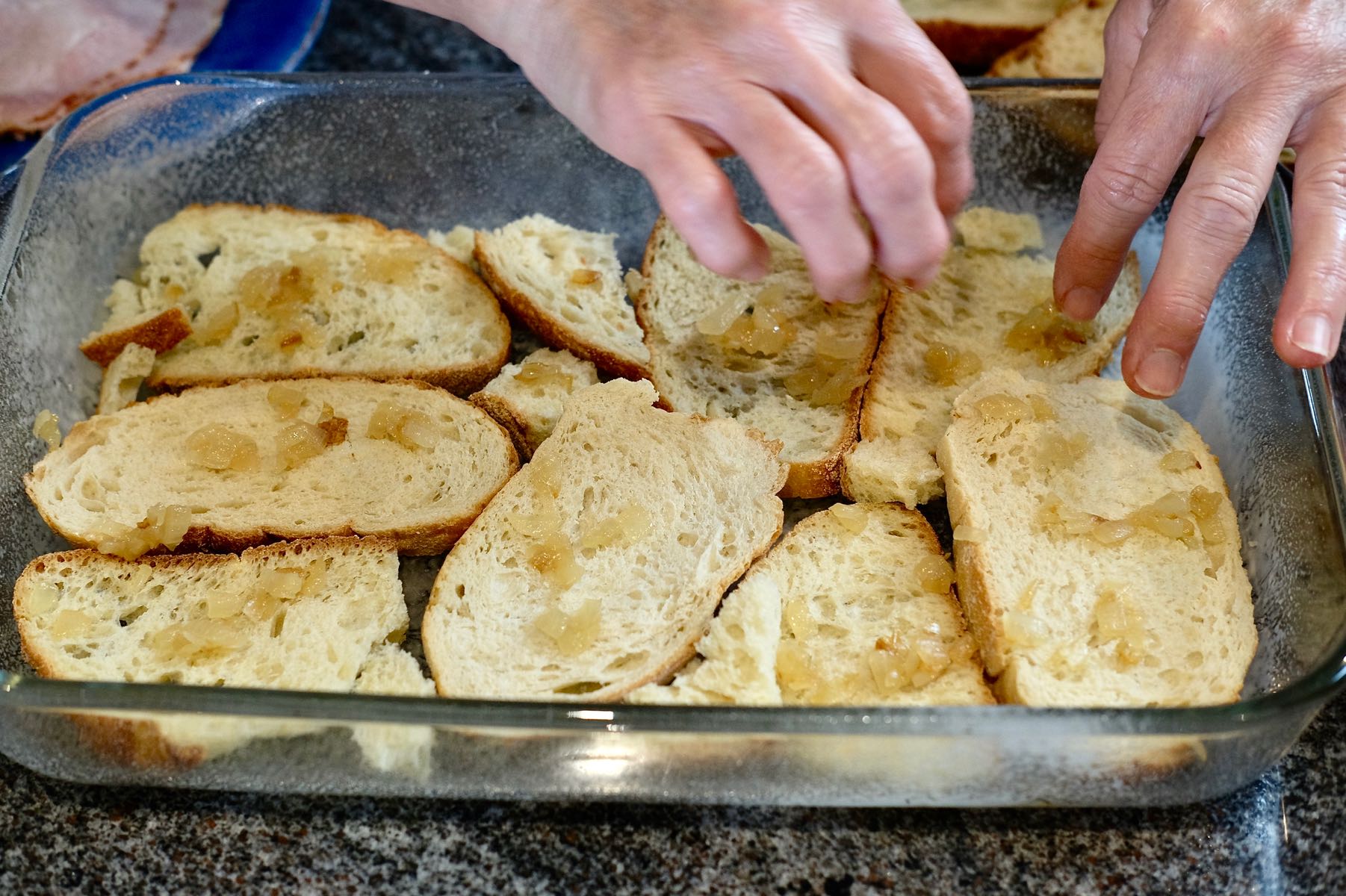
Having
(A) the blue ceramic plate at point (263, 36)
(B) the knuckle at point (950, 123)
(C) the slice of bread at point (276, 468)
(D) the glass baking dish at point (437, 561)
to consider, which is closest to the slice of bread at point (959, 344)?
(D) the glass baking dish at point (437, 561)

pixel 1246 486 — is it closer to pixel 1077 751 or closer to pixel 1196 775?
pixel 1196 775

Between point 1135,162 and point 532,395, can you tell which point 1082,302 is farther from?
point 532,395

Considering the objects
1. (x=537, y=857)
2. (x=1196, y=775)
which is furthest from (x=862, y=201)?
(x=537, y=857)

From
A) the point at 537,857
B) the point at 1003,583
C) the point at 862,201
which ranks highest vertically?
the point at 862,201

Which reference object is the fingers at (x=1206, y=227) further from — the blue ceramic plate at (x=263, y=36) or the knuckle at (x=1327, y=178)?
the blue ceramic plate at (x=263, y=36)

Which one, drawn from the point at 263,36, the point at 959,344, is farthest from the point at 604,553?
the point at 263,36

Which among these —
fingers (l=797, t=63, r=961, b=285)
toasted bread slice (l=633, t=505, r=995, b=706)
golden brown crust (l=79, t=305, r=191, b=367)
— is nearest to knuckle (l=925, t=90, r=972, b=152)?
fingers (l=797, t=63, r=961, b=285)
